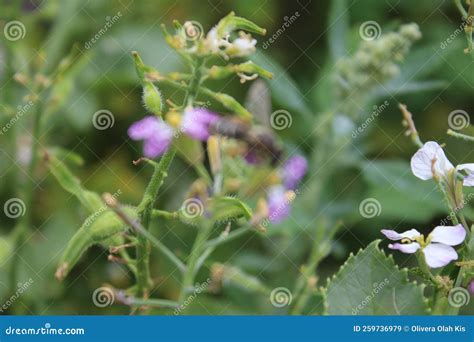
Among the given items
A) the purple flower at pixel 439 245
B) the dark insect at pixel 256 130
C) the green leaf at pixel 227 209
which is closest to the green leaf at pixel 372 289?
the purple flower at pixel 439 245

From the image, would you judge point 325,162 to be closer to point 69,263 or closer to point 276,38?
point 276,38

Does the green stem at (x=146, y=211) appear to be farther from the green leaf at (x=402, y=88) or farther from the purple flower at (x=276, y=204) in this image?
the green leaf at (x=402, y=88)

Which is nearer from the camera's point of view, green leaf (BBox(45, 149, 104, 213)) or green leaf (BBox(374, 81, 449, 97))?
green leaf (BBox(45, 149, 104, 213))

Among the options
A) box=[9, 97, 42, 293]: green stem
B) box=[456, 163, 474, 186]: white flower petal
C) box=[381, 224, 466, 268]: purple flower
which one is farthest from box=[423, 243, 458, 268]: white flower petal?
box=[9, 97, 42, 293]: green stem

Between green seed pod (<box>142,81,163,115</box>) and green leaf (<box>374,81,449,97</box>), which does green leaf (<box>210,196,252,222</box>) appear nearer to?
green seed pod (<box>142,81,163,115</box>)

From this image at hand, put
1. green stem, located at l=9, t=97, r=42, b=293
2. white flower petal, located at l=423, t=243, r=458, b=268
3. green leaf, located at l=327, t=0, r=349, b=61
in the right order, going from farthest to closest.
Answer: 1. green leaf, located at l=327, t=0, r=349, b=61
2. green stem, located at l=9, t=97, r=42, b=293
3. white flower petal, located at l=423, t=243, r=458, b=268

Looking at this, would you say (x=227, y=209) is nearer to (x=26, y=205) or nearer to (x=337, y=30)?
(x=26, y=205)

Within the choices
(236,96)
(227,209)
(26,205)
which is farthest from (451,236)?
(236,96)
